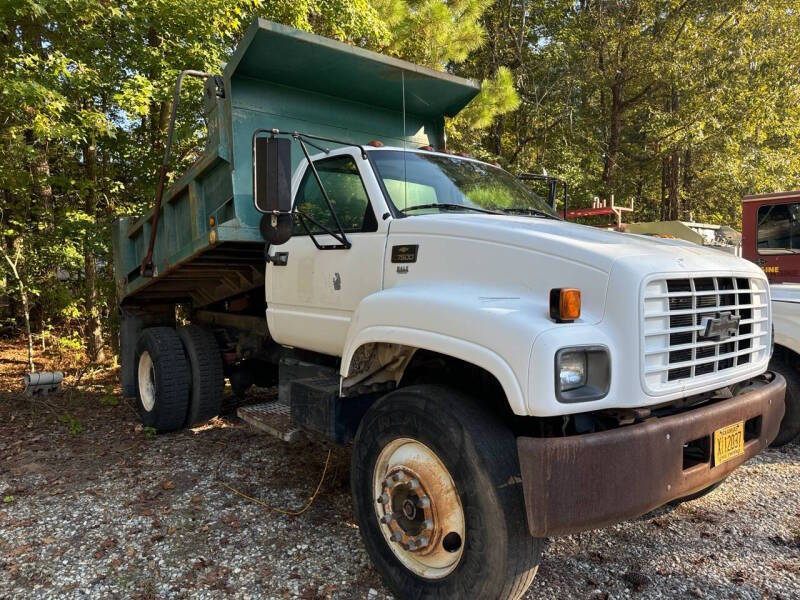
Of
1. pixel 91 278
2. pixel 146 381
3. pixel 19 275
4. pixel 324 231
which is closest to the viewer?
pixel 324 231

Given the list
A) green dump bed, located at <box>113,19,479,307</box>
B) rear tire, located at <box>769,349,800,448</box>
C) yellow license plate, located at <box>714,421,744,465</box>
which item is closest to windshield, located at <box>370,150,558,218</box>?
green dump bed, located at <box>113,19,479,307</box>

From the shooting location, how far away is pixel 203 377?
5457 mm

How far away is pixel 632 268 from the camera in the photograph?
2.37 meters

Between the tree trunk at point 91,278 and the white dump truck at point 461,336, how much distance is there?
5298 mm

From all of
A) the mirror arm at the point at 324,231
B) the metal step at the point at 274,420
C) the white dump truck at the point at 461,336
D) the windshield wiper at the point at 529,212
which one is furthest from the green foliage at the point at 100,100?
the windshield wiper at the point at 529,212

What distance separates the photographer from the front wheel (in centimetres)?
232

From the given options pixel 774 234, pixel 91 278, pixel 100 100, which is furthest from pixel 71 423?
pixel 774 234

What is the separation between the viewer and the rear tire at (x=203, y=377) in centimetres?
548

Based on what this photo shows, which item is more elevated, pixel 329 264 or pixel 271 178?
pixel 271 178

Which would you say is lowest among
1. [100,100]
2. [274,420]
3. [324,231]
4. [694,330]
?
[274,420]

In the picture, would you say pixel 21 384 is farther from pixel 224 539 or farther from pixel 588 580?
pixel 588 580

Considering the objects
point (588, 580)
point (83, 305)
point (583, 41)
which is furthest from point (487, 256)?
point (583, 41)

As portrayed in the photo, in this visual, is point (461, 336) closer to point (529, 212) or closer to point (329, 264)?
point (329, 264)

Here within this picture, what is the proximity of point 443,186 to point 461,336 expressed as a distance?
1471 millimetres
